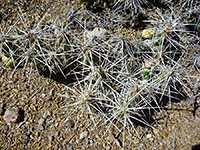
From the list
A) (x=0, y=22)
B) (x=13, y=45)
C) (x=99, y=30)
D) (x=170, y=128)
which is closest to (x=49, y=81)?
(x=13, y=45)

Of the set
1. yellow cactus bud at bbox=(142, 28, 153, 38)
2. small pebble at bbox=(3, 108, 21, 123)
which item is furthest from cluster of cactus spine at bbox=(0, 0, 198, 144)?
small pebble at bbox=(3, 108, 21, 123)

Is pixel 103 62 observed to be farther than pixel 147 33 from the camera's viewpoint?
No

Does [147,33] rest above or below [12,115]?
above

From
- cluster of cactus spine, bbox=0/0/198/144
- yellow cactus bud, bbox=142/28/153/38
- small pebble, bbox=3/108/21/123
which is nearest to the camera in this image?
cluster of cactus spine, bbox=0/0/198/144

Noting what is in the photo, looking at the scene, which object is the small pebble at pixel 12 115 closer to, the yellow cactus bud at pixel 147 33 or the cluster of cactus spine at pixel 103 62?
the cluster of cactus spine at pixel 103 62

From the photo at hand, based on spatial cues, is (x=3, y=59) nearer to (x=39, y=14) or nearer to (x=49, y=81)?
(x=49, y=81)

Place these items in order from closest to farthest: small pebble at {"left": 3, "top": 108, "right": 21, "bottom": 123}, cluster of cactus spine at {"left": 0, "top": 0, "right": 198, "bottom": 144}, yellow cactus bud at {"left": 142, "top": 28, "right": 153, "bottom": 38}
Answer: cluster of cactus spine at {"left": 0, "top": 0, "right": 198, "bottom": 144} → small pebble at {"left": 3, "top": 108, "right": 21, "bottom": 123} → yellow cactus bud at {"left": 142, "top": 28, "right": 153, "bottom": 38}

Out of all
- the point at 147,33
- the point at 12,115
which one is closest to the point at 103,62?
the point at 147,33

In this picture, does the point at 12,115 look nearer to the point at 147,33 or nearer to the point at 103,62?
the point at 103,62

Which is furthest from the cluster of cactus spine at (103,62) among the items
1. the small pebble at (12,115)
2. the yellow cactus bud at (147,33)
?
the small pebble at (12,115)

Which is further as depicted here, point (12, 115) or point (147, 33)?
point (147, 33)

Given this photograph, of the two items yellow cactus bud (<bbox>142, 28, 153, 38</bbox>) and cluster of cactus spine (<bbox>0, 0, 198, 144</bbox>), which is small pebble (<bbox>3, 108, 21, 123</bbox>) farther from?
yellow cactus bud (<bbox>142, 28, 153, 38</bbox>)
